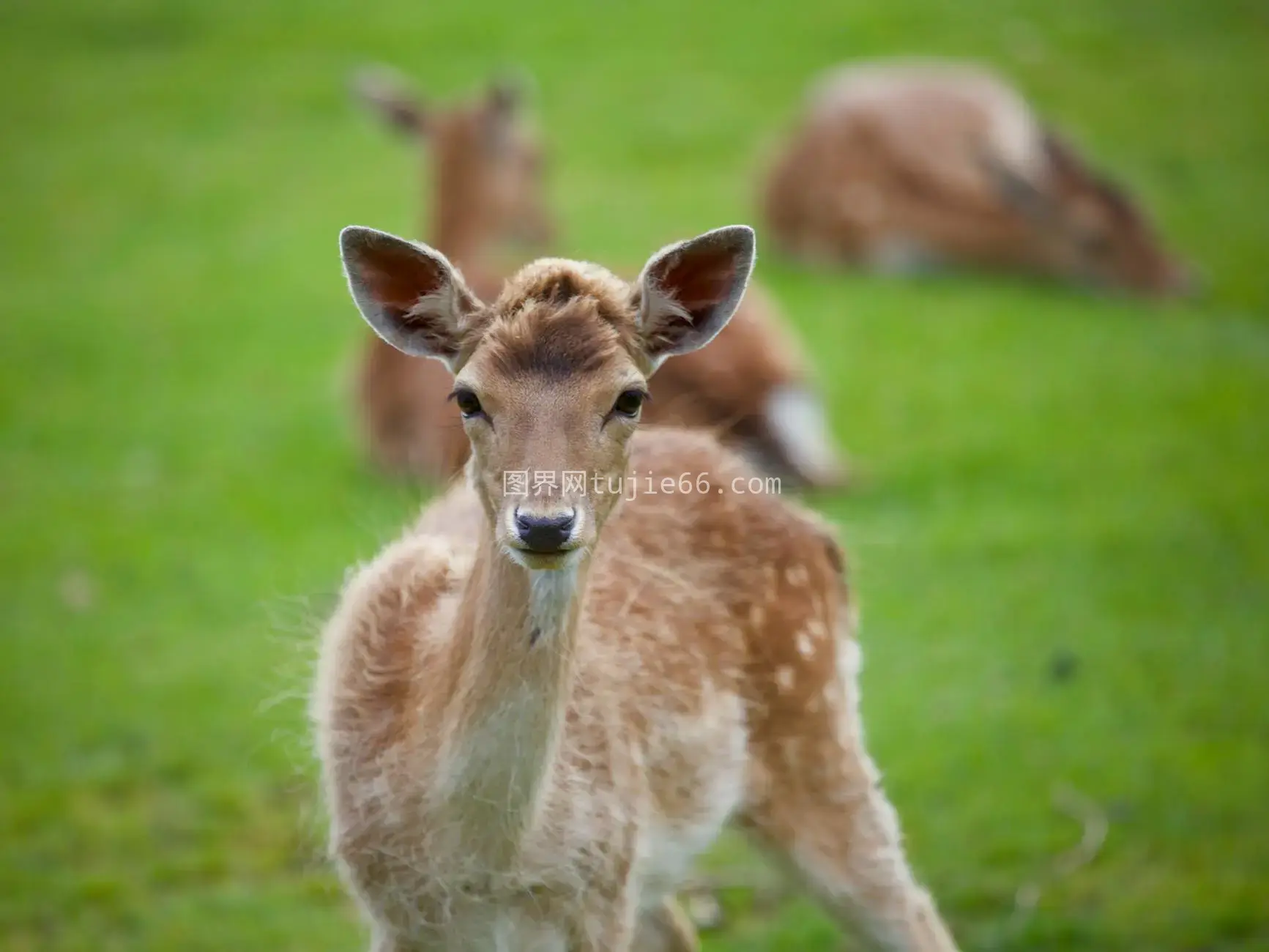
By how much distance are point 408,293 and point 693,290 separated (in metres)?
0.65

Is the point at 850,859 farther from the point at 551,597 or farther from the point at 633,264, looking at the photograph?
the point at 633,264

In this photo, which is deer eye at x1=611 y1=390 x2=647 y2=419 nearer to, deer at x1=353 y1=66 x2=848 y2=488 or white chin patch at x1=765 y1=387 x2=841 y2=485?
deer at x1=353 y1=66 x2=848 y2=488

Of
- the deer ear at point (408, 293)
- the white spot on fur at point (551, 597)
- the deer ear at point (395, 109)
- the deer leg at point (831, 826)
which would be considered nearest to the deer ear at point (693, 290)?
the deer ear at point (408, 293)

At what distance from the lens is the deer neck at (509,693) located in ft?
12.0

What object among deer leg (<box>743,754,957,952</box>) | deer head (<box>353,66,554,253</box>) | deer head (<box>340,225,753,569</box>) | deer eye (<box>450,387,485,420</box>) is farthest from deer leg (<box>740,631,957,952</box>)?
deer head (<box>353,66,554,253</box>)

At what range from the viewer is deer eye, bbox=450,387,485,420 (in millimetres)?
3605

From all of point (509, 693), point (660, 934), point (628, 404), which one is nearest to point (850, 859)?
point (660, 934)

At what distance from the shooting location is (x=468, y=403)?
3.62 metres

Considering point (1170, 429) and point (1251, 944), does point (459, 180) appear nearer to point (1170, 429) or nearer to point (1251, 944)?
point (1170, 429)

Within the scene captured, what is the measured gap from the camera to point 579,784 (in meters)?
3.97

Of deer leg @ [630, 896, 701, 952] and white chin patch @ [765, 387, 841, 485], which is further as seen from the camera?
white chin patch @ [765, 387, 841, 485]

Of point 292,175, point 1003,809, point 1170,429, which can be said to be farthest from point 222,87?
point 1003,809

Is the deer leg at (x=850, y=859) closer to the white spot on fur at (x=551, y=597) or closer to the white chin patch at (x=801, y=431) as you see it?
the white spot on fur at (x=551, y=597)

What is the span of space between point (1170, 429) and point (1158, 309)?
226cm
